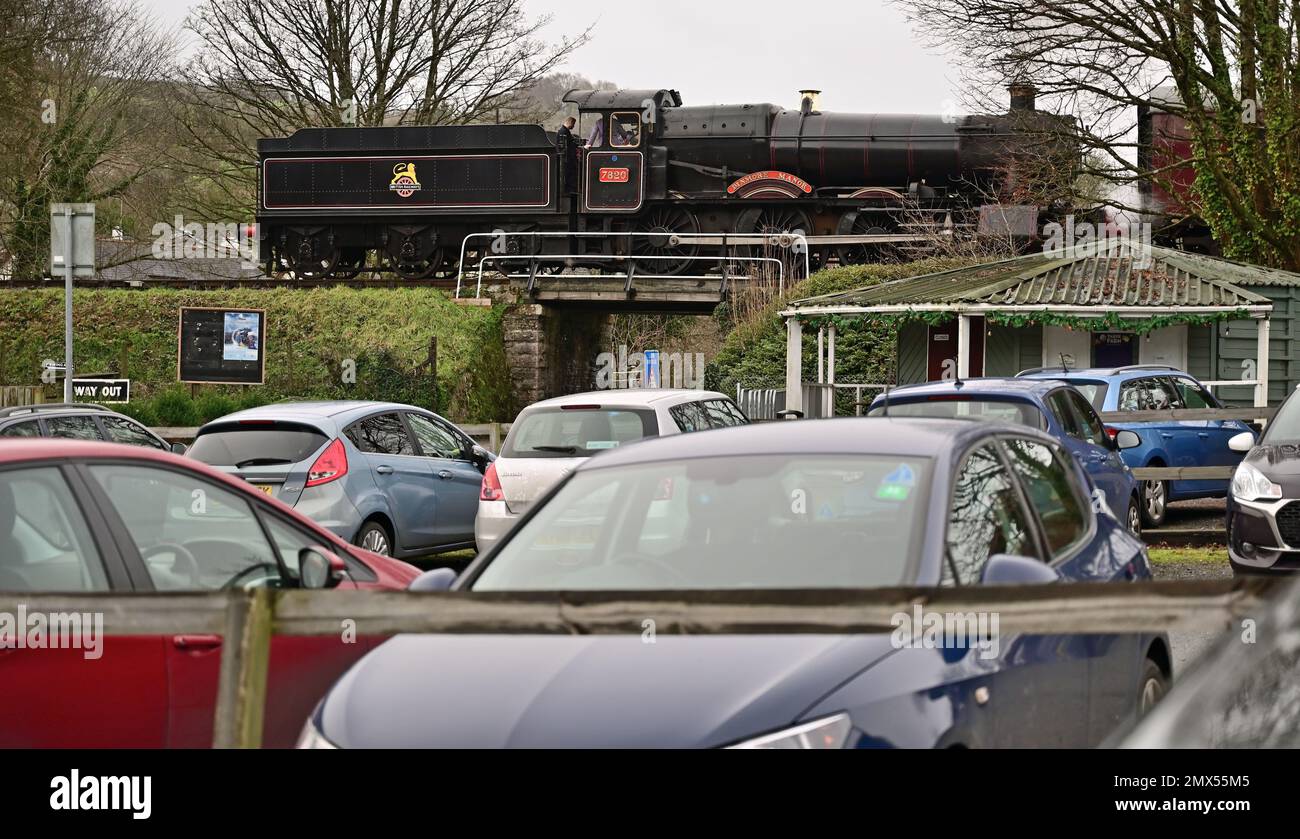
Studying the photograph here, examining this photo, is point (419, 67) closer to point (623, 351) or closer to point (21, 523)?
point (623, 351)

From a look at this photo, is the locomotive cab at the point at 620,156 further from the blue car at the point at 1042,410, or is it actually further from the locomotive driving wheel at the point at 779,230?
the blue car at the point at 1042,410

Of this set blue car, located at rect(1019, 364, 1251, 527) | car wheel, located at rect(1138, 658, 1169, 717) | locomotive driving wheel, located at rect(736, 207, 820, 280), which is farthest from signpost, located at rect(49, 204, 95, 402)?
locomotive driving wheel, located at rect(736, 207, 820, 280)

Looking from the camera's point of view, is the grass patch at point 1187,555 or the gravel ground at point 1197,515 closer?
the grass patch at point 1187,555

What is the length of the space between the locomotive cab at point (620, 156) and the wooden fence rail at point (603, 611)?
30.7 meters

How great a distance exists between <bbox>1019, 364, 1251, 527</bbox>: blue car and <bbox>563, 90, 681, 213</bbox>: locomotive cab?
19514 mm

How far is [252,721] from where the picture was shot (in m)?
3.35

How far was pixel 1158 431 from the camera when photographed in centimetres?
1477

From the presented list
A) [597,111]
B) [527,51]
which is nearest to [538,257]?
[597,111]

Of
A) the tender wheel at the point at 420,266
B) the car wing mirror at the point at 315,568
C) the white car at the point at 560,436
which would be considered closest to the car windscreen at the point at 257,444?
the white car at the point at 560,436

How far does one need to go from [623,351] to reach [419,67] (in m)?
10.2

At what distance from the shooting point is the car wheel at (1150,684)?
4.82 m

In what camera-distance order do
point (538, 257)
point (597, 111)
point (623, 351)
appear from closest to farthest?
point (538, 257) → point (597, 111) → point (623, 351)

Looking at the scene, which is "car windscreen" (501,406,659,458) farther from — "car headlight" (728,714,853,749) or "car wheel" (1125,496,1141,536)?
"car headlight" (728,714,853,749)
